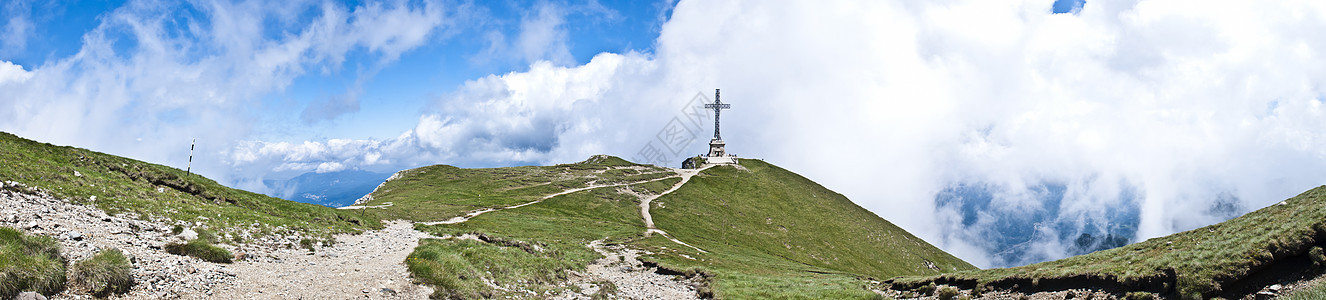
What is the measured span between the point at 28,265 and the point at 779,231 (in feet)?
320

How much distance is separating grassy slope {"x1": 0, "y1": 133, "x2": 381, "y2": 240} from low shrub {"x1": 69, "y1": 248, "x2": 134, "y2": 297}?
11.6 meters

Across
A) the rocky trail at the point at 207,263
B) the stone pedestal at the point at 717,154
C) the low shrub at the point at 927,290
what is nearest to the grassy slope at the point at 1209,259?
the low shrub at the point at 927,290

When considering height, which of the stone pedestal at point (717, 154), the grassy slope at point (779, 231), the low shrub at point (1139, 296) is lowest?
the low shrub at point (1139, 296)

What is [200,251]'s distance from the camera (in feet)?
63.8

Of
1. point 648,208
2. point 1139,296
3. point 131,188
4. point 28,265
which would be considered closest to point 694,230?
point 648,208

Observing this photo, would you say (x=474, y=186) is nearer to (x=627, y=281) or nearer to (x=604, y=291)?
(x=627, y=281)

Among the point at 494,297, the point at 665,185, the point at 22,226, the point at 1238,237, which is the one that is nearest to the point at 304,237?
the point at 22,226

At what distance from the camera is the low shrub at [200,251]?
19.4 m

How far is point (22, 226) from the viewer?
17906 mm

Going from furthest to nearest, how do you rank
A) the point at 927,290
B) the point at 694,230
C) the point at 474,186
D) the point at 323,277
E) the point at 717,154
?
1. the point at 717,154
2. the point at 474,186
3. the point at 694,230
4. the point at 927,290
5. the point at 323,277

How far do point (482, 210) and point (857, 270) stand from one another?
60186mm

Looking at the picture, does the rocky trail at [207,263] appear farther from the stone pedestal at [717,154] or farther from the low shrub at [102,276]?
the stone pedestal at [717,154]

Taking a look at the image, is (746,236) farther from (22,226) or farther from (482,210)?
(22,226)

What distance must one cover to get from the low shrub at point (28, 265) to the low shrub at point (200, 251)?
166 inches
